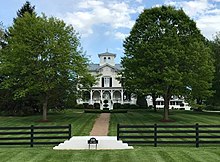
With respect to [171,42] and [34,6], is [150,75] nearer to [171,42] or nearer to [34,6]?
[171,42]

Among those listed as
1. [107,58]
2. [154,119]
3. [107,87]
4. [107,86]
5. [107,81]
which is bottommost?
[154,119]

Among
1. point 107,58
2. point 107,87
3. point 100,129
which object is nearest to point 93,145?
point 100,129

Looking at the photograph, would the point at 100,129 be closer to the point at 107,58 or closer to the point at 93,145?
the point at 93,145

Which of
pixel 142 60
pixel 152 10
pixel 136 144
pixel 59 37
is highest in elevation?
pixel 152 10

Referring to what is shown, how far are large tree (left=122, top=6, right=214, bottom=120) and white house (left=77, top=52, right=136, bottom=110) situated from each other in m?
39.6

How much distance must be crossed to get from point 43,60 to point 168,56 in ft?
42.8

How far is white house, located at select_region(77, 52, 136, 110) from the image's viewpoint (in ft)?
255

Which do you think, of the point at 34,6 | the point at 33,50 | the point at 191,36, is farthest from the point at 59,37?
the point at 34,6

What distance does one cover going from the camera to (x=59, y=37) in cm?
3666

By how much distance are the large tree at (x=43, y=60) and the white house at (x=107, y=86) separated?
38831 millimetres

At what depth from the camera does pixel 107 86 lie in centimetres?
7894

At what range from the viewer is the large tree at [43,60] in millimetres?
35125

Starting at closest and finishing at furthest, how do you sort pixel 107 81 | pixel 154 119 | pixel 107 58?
pixel 154 119, pixel 107 81, pixel 107 58

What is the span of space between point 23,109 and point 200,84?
2295 centimetres
